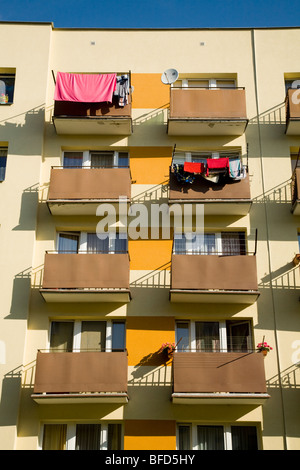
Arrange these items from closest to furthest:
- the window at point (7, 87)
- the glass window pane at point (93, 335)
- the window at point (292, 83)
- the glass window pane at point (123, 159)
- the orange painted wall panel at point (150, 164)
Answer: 1. the glass window pane at point (93, 335)
2. the orange painted wall panel at point (150, 164)
3. the glass window pane at point (123, 159)
4. the window at point (7, 87)
5. the window at point (292, 83)

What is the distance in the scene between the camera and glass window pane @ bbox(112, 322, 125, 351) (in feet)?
67.0

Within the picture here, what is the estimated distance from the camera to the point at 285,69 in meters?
24.4

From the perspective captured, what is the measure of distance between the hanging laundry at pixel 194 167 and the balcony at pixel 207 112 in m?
1.75

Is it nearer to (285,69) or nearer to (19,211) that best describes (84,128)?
Answer: (19,211)

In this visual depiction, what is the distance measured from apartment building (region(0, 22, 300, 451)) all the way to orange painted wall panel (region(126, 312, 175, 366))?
1.4 inches

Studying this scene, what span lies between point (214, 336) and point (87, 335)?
4.24 meters

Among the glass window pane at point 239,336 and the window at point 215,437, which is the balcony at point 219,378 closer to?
the window at point 215,437

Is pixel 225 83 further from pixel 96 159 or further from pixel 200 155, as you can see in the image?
pixel 96 159

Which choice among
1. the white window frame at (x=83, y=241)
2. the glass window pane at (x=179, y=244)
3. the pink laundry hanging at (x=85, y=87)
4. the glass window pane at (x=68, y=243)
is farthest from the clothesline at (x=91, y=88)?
the glass window pane at (x=179, y=244)

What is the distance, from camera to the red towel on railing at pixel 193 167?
22.0 metres

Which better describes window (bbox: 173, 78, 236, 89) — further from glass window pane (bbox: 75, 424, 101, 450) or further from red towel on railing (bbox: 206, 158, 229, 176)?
glass window pane (bbox: 75, 424, 101, 450)

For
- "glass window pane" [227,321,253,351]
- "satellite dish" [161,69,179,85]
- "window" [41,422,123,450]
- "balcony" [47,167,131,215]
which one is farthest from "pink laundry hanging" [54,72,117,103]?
"window" [41,422,123,450]

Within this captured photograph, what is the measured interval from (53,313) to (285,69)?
13019mm
